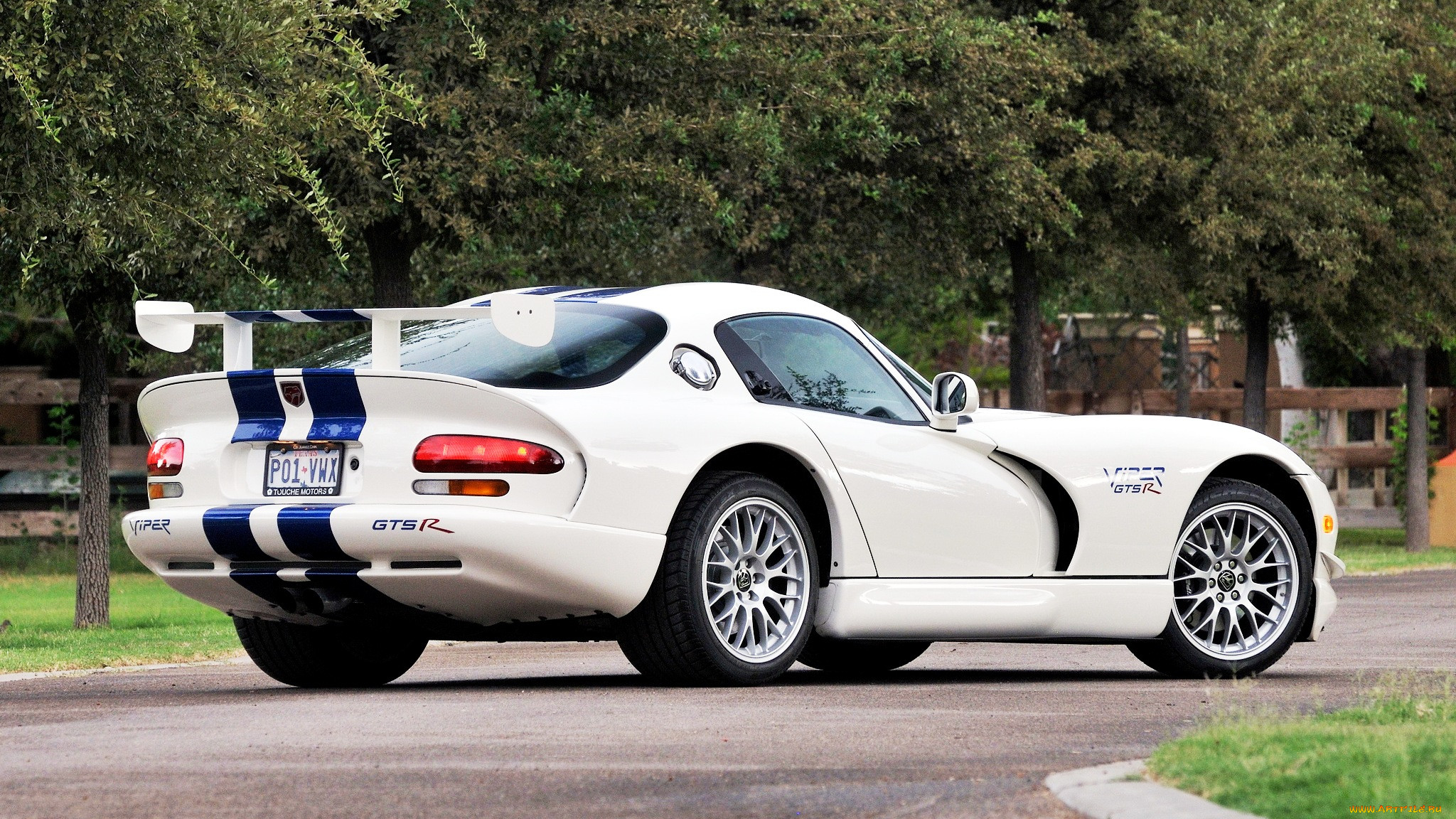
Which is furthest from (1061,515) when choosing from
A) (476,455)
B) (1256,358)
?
(1256,358)

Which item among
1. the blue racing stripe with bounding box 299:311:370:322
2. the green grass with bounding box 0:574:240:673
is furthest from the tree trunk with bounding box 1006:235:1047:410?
the blue racing stripe with bounding box 299:311:370:322

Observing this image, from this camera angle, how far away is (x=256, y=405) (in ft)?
26.9

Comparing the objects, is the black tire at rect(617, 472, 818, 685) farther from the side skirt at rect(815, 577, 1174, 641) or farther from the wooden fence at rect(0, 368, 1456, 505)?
the wooden fence at rect(0, 368, 1456, 505)

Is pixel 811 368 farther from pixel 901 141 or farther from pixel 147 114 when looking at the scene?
pixel 901 141

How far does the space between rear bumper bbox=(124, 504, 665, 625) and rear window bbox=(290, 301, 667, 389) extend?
1.76ft

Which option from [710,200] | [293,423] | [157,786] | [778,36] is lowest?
[157,786]

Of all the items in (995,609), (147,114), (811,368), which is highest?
(147,114)

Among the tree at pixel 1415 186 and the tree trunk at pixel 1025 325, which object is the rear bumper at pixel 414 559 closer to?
the tree trunk at pixel 1025 325

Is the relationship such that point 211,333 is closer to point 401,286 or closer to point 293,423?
point 401,286

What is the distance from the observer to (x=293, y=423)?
8117 millimetres

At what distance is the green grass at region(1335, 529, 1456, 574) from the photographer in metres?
24.0

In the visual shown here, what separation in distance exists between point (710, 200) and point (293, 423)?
8335 mm

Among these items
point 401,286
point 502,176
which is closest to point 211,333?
point 401,286

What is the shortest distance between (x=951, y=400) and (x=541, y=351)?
70.0 inches
